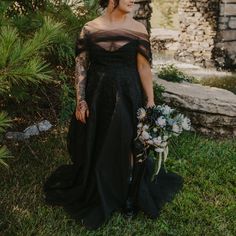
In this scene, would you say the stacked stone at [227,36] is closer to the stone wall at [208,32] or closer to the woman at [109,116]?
the stone wall at [208,32]

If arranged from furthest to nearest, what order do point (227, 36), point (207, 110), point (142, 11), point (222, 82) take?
point (227, 36) < point (222, 82) < point (142, 11) < point (207, 110)

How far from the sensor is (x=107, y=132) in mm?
3396

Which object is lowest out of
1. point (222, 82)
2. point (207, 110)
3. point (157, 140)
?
point (222, 82)

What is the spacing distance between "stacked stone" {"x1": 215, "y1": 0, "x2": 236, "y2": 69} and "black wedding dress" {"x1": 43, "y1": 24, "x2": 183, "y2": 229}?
26.7 ft

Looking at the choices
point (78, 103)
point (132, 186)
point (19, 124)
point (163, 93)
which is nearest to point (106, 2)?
point (78, 103)

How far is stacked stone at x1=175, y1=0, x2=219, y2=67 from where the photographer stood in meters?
11.3

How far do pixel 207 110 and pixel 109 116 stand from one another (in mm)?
2390

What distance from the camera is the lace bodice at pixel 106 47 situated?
3191 mm

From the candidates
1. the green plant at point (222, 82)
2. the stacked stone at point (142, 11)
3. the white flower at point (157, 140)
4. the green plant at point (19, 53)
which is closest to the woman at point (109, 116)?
the white flower at point (157, 140)

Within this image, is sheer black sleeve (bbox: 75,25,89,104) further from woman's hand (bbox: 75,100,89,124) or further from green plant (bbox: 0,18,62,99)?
green plant (bbox: 0,18,62,99)

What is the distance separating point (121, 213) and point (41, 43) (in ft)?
5.93

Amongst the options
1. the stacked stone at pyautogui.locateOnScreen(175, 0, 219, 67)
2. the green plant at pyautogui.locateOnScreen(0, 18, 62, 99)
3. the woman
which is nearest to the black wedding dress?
the woman

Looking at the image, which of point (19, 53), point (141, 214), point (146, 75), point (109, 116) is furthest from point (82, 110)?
point (19, 53)

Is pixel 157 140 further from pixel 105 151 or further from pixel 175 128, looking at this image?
pixel 105 151
